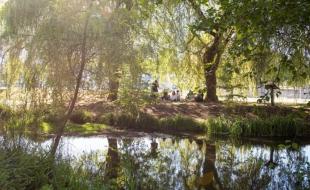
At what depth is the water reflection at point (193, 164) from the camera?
761 centimetres

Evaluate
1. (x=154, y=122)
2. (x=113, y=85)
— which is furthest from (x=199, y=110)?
(x=113, y=85)

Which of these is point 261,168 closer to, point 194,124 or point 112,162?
point 112,162

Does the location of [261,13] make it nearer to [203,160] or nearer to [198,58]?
[203,160]

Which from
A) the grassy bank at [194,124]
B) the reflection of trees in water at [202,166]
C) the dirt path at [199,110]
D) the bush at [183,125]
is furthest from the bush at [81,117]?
the reflection of trees in water at [202,166]

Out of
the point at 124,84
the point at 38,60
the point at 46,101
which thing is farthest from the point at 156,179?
the point at 38,60

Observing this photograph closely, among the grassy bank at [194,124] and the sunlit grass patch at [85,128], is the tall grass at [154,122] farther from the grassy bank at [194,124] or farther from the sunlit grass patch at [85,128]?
the sunlit grass patch at [85,128]

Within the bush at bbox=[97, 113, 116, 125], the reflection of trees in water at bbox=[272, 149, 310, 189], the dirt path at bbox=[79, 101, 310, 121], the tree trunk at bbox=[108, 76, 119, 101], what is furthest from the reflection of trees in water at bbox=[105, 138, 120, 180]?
the dirt path at bbox=[79, 101, 310, 121]

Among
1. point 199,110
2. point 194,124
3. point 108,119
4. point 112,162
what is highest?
point 199,110

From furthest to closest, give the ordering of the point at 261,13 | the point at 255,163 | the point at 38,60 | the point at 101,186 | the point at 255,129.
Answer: the point at 255,129 → the point at 255,163 → the point at 38,60 → the point at 101,186 → the point at 261,13

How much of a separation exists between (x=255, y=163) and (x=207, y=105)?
866cm

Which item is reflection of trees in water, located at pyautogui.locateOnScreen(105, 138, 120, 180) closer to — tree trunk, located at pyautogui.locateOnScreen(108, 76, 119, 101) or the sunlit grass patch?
tree trunk, located at pyautogui.locateOnScreen(108, 76, 119, 101)

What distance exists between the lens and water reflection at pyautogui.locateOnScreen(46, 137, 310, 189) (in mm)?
7613

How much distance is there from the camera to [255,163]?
32.1 ft

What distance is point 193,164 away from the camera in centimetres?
960
